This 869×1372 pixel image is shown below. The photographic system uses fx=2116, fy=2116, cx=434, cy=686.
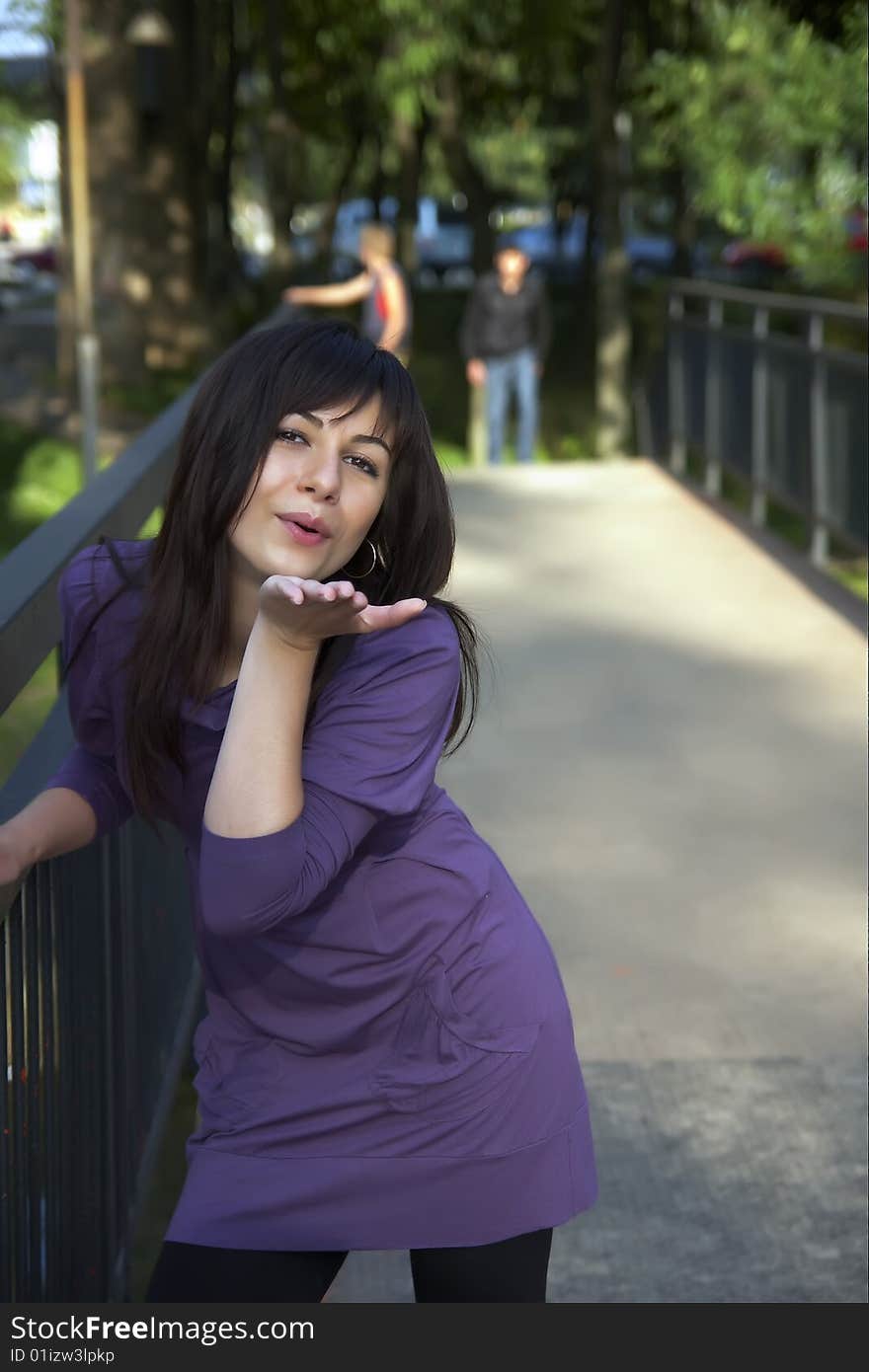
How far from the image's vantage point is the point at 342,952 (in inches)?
86.1

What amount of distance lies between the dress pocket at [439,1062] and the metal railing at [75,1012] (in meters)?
0.46

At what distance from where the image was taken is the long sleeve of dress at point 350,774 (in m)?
1.95

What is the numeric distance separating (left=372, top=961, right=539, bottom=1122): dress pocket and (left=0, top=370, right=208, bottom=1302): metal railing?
0.46 m

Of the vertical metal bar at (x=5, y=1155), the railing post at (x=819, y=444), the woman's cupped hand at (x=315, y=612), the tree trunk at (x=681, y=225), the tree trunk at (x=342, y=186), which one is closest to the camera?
the woman's cupped hand at (x=315, y=612)

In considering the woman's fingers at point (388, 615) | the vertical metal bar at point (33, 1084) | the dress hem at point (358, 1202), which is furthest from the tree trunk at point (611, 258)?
the woman's fingers at point (388, 615)

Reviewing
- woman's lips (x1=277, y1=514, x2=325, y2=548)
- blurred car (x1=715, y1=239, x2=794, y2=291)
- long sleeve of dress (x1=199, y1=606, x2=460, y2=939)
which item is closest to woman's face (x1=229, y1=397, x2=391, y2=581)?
woman's lips (x1=277, y1=514, x2=325, y2=548)

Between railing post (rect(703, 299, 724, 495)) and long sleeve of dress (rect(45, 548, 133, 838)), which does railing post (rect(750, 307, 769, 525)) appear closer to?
railing post (rect(703, 299, 724, 495))

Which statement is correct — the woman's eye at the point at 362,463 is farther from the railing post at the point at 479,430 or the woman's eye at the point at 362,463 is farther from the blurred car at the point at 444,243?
the blurred car at the point at 444,243

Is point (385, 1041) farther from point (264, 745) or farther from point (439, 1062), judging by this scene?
point (264, 745)

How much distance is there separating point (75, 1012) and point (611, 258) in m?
18.7

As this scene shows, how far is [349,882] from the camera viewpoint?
2170 mm

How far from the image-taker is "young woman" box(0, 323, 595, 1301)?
2178mm

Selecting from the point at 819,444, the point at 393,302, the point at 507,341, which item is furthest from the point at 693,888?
the point at 507,341

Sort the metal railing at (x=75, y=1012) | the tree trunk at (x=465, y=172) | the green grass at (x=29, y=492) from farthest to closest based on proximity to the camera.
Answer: the tree trunk at (x=465, y=172) → the green grass at (x=29, y=492) → the metal railing at (x=75, y=1012)
